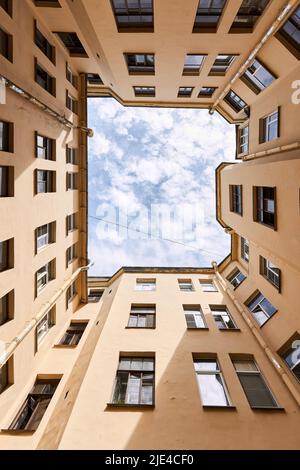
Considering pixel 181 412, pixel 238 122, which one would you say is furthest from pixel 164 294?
pixel 238 122

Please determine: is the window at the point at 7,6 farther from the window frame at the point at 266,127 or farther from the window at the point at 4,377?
the window at the point at 4,377

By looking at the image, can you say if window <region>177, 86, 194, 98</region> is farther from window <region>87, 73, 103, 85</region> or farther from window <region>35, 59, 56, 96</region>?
window <region>35, 59, 56, 96</region>

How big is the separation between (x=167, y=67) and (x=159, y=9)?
4974 millimetres

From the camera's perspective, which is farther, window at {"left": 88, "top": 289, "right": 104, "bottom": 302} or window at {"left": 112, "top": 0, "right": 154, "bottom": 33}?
window at {"left": 88, "top": 289, "right": 104, "bottom": 302}

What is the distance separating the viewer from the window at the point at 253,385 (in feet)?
36.3

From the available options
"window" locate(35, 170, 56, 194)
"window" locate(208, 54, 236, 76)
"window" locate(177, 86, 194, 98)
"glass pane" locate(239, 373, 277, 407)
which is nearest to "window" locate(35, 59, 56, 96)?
"window" locate(35, 170, 56, 194)

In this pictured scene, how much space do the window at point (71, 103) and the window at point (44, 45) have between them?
271 cm

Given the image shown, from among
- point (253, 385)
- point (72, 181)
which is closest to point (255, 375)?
point (253, 385)

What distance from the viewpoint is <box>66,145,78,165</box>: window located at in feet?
59.6

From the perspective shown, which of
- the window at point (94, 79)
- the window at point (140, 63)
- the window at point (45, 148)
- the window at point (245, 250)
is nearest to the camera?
the window at point (45, 148)

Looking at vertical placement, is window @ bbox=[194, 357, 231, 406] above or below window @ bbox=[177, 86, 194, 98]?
below

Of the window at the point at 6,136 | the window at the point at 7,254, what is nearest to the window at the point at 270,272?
the window at the point at 7,254

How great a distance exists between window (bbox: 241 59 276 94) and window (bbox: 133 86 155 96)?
7.23m

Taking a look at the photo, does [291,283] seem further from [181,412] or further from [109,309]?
[109,309]
